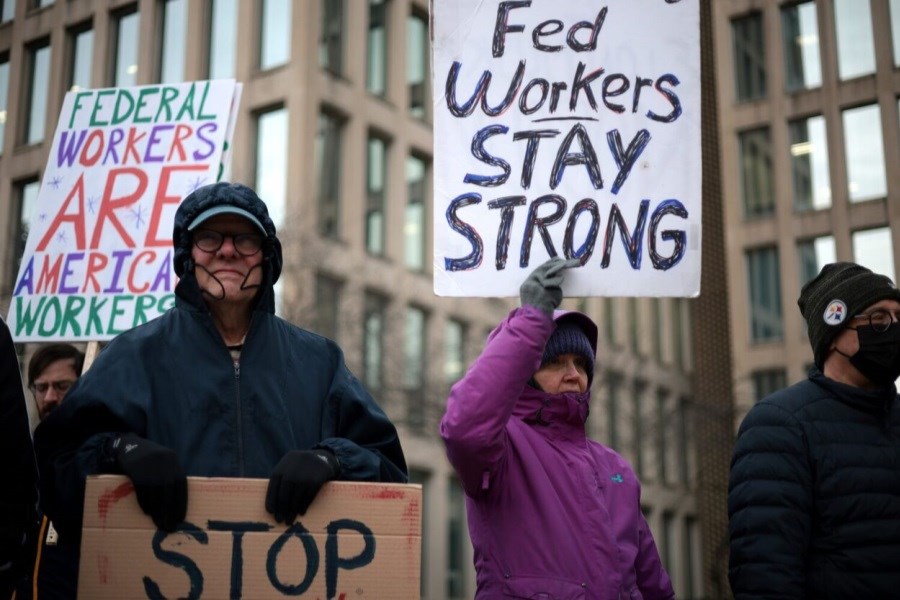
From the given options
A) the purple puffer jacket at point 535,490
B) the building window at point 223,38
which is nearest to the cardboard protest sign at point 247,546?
the purple puffer jacket at point 535,490

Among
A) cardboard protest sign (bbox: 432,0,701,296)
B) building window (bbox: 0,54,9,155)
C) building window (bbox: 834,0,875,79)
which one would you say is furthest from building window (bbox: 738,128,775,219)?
cardboard protest sign (bbox: 432,0,701,296)

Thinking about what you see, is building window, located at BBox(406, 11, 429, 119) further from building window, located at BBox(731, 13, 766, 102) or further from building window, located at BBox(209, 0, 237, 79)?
building window, located at BBox(731, 13, 766, 102)

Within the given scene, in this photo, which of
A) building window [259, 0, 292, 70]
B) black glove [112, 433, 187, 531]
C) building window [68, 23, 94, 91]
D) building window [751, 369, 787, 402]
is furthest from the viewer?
building window [751, 369, 787, 402]

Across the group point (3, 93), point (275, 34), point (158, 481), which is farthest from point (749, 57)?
point (158, 481)

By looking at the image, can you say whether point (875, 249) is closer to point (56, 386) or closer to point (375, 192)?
point (375, 192)

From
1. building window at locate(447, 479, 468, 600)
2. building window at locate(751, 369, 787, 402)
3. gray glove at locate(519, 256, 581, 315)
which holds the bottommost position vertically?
building window at locate(447, 479, 468, 600)

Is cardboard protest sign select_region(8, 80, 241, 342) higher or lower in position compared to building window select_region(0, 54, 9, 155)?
lower

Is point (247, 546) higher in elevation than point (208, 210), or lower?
lower

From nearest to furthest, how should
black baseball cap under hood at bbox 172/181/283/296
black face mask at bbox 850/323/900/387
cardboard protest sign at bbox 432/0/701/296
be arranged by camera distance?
black baseball cap under hood at bbox 172/181/283/296 → black face mask at bbox 850/323/900/387 → cardboard protest sign at bbox 432/0/701/296

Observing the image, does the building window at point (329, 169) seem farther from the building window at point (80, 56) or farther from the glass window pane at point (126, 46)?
the building window at point (80, 56)

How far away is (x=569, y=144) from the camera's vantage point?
423 cm

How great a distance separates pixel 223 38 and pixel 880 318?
66.3ft

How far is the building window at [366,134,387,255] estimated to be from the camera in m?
29.2

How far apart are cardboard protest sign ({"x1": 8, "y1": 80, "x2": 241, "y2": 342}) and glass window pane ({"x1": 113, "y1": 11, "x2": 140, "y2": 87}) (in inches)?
135
